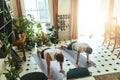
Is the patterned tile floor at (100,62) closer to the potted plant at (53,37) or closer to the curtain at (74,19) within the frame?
the potted plant at (53,37)

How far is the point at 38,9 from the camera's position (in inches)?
233

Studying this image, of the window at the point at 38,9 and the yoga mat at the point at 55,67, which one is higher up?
the window at the point at 38,9

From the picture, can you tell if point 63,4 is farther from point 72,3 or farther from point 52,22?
point 52,22

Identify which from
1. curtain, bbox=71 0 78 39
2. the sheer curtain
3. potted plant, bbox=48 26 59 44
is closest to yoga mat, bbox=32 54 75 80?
potted plant, bbox=48 26 59 44

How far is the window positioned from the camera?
5817 millimetres

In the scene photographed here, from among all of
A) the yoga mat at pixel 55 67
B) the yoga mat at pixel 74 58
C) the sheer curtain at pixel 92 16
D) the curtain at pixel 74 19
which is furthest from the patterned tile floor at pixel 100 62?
the sheer curtain at pixel 92 16

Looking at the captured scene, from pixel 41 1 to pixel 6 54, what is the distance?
287cm

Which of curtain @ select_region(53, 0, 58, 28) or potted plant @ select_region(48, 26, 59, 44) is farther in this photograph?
potted plant @ select_region(48, 26, 59, 44)

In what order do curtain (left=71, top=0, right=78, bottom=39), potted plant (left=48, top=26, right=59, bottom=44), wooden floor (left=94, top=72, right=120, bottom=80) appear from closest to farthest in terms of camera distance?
wooden floor (left=94, top=72, right=120, bottom=80), curtain (left=71, top=0, right=78, bottom=39), potted plant (left=48, top=26, right=59, bottom=44)

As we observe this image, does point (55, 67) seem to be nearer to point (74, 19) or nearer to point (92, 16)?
point (74, 19)

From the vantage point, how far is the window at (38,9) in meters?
5.82

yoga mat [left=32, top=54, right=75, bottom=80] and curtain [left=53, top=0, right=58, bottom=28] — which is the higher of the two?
curtain [left=53, top=0, right=58, bottom=28]

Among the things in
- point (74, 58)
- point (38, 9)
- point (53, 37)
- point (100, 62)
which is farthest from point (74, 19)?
point (100, 62)

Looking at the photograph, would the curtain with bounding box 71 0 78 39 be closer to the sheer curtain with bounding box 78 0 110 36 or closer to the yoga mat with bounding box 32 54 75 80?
A: the sheer curtain with bounding box 78 0 110 36
